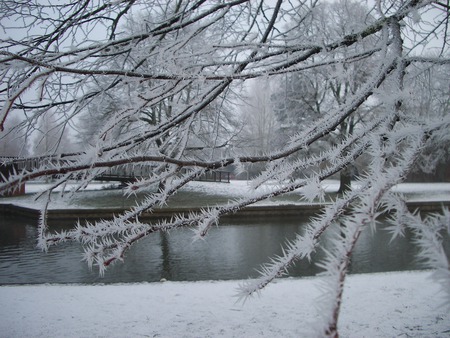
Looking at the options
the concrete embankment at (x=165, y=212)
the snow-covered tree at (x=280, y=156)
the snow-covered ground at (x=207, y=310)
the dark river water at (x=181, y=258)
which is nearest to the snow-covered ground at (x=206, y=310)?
the snow-covered ground at (x=207, y=310)

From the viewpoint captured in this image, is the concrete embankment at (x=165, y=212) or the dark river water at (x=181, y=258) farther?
the concrete embankment at (x=165, y=212)

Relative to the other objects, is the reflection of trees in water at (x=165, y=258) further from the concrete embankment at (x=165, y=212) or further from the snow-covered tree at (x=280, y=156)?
the snow-covered tree at (x=280, y=156)

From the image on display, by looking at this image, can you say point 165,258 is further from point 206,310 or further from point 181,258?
point 206,310

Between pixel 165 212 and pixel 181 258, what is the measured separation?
5.32 metres

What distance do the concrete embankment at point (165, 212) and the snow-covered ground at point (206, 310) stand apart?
7.61 m

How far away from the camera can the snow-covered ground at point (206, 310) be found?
384 centimetres

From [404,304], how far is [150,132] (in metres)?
4.48

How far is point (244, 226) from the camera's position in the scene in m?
12.6

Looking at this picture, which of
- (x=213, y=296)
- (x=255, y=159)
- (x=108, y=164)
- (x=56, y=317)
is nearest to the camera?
(x=108, y=164)

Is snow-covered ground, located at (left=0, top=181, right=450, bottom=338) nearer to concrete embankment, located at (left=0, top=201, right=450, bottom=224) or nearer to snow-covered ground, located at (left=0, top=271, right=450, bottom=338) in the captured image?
snow-covered ground, located at (left=0, top=271, right=450, bottom=338)


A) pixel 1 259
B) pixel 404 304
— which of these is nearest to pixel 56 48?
pixel 404 304

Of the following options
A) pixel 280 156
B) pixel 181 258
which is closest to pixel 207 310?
pixel 280 156

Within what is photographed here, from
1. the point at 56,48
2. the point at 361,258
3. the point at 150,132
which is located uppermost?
the point at 56,48

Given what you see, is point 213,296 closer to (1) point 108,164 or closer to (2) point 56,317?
(2) point 56,317
